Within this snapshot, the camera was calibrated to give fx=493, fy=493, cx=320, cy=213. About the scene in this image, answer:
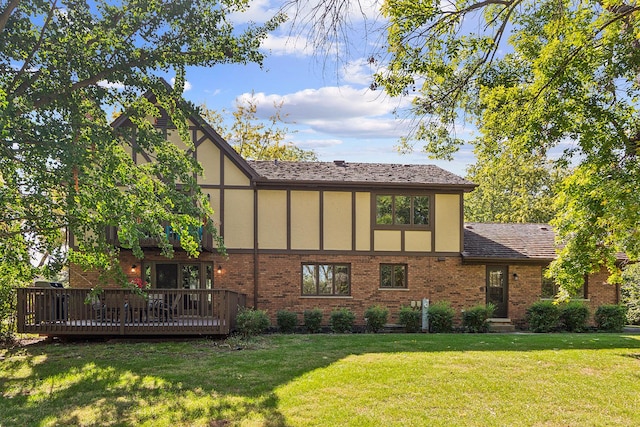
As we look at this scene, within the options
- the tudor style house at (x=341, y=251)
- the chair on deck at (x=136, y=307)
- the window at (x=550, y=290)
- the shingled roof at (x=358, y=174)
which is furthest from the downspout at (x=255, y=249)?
the window at (x=550, y=290)

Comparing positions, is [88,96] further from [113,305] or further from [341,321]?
[341,321]

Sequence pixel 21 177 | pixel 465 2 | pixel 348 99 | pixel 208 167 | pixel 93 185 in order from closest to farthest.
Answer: pixel 348 99 < pixel 465 2 < pixel 93 185 < pixel 21 177 < pixel 208 167

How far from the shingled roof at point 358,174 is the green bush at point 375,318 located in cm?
426

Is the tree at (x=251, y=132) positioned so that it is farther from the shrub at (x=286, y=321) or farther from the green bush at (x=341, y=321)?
the green bush at (x=341, y=321)

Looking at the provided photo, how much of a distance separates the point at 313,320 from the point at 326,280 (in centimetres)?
179

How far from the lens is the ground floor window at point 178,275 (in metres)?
16.4

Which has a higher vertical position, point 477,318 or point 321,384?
point 321,384

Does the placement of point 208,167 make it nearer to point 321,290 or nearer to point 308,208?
point 308,208

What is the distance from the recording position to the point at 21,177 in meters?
8.93

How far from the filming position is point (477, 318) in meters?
15.9

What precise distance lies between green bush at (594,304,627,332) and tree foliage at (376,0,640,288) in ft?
25.7

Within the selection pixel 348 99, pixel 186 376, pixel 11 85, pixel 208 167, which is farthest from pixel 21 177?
pixel 208 167

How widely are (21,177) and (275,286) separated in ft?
30.1

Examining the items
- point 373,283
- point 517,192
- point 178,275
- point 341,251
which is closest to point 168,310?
point 178,275
